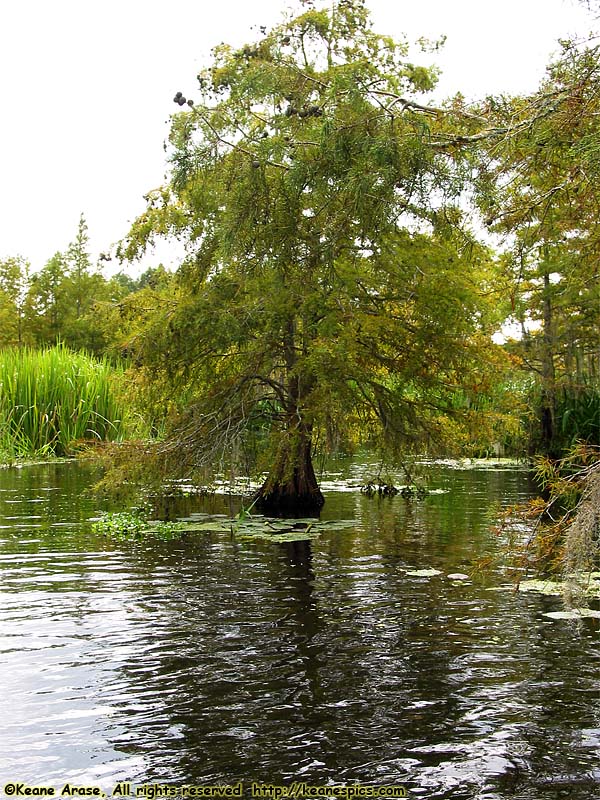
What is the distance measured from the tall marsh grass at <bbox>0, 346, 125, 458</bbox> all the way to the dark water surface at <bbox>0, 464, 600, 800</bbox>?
485 inches

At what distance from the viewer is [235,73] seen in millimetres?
12148

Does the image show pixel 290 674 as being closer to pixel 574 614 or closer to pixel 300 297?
pixel 574 614

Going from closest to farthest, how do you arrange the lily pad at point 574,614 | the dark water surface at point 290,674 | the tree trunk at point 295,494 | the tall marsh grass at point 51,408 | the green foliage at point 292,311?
the dark water surface at point 290,674 < the lily pad at point 574,614 < the green foliage at point 292,311 < the tree trunk at point 295,494 < the tall marsh grass at point 51,408

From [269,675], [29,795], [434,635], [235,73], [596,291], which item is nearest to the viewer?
[29,795]

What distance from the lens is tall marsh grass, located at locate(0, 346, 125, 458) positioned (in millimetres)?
22609

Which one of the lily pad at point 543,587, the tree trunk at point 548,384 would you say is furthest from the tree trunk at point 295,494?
the tree trunk at point 548,384

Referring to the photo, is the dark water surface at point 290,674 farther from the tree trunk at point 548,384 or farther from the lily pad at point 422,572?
the tree trunk at point 548,384

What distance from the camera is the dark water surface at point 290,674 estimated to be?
4699 mm

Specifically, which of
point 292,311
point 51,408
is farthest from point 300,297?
point 51,408

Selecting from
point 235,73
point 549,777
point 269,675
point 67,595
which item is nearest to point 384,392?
point 235,73

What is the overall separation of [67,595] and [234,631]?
2.01 meters

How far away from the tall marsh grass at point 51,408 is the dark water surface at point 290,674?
1232 cm

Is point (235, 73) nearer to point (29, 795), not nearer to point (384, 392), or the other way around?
point (384, 392)

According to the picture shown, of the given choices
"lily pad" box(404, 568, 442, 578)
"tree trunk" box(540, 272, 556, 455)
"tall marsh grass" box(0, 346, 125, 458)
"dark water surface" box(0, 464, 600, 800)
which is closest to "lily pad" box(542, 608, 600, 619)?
"dark water surface" box(0, 464, 600, 800)
